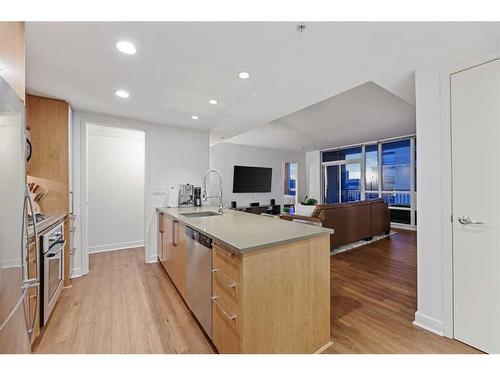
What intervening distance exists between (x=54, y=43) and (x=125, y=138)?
115 inches

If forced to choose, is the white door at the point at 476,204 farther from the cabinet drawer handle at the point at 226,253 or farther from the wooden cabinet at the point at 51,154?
the wooden cabinet at the point at 51,154

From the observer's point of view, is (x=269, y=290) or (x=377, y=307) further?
(x=377, y=307)

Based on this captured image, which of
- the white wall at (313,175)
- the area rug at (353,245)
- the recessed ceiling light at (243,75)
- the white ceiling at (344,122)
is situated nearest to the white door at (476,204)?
the white ceiling at (344,122)

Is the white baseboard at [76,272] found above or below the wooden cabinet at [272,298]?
below

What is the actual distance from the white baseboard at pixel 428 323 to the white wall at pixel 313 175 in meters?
6.21

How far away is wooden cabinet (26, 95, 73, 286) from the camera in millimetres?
2469

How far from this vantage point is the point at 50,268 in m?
1.89

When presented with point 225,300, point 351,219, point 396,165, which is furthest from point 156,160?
point 396,165

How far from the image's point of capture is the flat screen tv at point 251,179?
6.61 metres

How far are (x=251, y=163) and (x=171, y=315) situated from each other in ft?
18.0

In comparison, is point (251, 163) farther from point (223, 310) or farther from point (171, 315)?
point (223, 310)

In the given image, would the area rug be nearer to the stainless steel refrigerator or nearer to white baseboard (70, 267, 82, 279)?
the stainless steel refrigerator

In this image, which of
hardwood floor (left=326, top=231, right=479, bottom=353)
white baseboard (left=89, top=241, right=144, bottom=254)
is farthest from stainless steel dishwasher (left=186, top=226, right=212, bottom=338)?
white baseboard (left=89, top=241, right=144, bottom=254)
